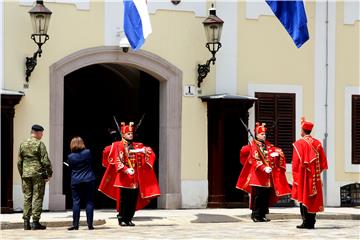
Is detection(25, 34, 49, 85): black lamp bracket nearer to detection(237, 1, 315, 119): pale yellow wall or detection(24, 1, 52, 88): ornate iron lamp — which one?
detection(24, 1, 52, 88): ornate iron lamp

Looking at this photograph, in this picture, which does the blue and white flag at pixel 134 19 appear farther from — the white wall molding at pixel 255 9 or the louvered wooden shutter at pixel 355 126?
the louvered wooden shutter at pixel 355 126

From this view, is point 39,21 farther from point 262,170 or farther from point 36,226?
point 262,170

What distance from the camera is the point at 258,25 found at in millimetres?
22875

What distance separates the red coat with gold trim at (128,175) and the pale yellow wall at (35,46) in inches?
111

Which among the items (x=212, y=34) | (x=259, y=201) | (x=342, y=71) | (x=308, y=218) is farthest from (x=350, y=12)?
(x=308, y=218)

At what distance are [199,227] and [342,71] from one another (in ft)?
22.5

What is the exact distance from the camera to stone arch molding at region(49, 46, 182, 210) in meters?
21.1

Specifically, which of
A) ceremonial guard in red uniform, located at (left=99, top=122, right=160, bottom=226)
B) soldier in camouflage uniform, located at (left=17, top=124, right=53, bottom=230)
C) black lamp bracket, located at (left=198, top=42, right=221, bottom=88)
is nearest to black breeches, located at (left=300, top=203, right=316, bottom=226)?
ceremonial guard in red uniform, located at (left=99, top=122, right=160, bottom=226)

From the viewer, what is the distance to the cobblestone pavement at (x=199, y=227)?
16.0 meters

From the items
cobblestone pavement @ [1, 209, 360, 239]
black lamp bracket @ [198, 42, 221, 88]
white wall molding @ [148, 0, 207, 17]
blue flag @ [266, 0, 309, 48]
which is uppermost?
white wall molding @ [148, 0, 207, 17]

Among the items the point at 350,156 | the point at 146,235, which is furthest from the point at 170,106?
the point at 146,235

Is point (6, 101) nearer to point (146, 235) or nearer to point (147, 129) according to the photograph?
point (147, 129)

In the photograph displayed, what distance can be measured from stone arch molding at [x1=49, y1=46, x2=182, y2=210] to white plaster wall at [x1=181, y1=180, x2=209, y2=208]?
4.4 inches

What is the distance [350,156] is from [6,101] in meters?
7.61
